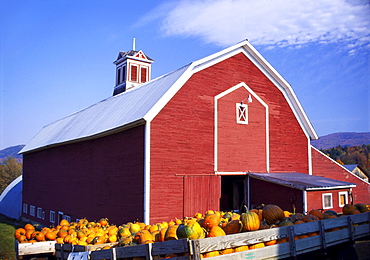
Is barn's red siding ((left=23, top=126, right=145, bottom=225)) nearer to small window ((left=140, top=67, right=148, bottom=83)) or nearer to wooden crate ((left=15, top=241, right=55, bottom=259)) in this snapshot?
wooden crate ((left=15, top=241, right=55, bottom=259))

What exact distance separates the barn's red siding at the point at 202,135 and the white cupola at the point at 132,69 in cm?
1274

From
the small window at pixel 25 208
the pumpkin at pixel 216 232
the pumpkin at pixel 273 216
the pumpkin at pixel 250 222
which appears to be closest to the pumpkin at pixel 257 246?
the pumpkin at pixel 250 222

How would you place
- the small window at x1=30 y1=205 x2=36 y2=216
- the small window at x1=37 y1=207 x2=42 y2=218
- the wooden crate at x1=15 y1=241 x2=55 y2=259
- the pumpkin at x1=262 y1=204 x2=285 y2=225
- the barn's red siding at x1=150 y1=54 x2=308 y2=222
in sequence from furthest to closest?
the small window at x1=30 y1=205 x2=36 y2=216
the small window at x1=37 y1=207 x2=42 y2=218
the barn's red siding at x1=150 y1=54 x2=308 y2=222
the wooden crate at x1=15 y1=241 x2=55 y2=259
the pumpkin at x1=262 y1=204 x2=285 y2=225

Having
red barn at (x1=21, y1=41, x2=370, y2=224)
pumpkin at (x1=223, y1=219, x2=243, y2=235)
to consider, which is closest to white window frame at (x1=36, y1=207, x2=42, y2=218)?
red barn at (x1=21, y1=41, x2=370, y2=224)

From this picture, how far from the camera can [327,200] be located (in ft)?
50.2

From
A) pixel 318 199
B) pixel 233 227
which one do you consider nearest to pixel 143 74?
pixel 318 199

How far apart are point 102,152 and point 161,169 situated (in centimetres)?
393

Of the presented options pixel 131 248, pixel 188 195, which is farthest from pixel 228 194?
pixel 131 248

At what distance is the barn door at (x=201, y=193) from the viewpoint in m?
14.3

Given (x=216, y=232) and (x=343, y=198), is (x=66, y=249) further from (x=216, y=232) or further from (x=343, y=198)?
(x=343, y=198)

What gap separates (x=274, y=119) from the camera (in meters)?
17.7

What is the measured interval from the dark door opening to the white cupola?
11.4 m

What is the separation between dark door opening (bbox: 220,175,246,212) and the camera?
62.2 ft

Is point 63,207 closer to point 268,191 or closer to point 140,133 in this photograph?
point 140,133
